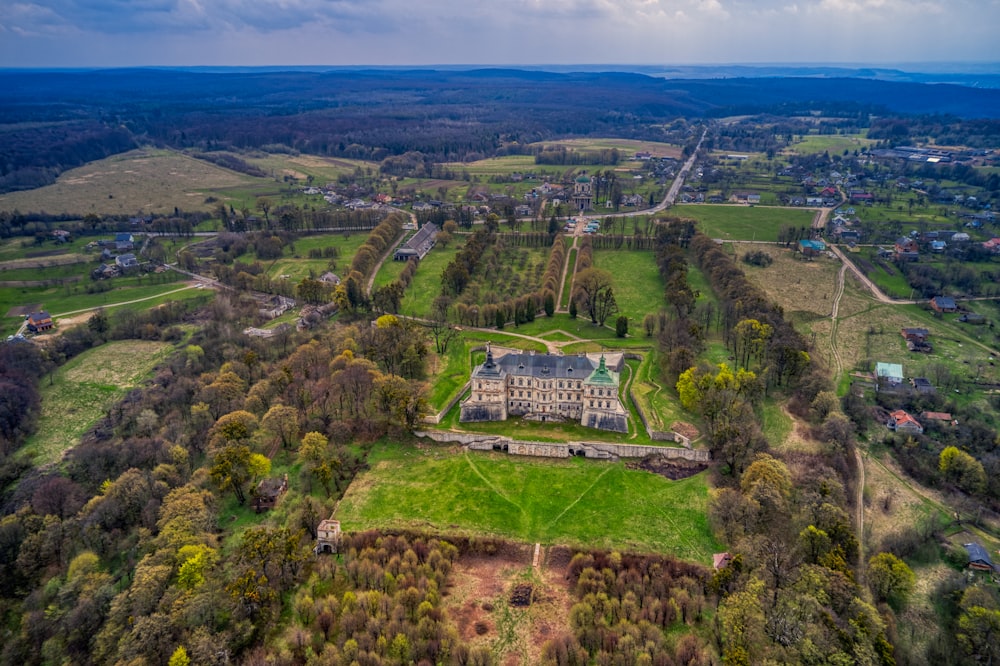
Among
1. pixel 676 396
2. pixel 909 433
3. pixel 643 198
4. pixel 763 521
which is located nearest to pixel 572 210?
pixel 643 198

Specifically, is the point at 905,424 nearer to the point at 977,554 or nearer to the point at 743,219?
the point at 977,554

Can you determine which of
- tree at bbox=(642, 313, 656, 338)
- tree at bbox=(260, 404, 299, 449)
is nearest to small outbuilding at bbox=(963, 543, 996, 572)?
tree at bbox=(642, 313, 656, 338)

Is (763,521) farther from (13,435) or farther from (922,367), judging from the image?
(13,435)

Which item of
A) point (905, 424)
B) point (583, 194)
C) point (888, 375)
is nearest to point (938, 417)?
point (905, 424)

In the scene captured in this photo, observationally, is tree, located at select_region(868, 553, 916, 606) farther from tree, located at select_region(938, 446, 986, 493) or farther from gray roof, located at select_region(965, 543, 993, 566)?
tree, located at select_region(938, 446, 986, 493)

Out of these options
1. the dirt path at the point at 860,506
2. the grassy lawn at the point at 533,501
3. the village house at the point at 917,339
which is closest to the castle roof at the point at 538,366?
the grassy lawn at the point at 533,501

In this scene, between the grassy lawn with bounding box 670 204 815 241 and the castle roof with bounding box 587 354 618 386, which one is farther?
the grassy lawn with bounding box 670 204 815 241
